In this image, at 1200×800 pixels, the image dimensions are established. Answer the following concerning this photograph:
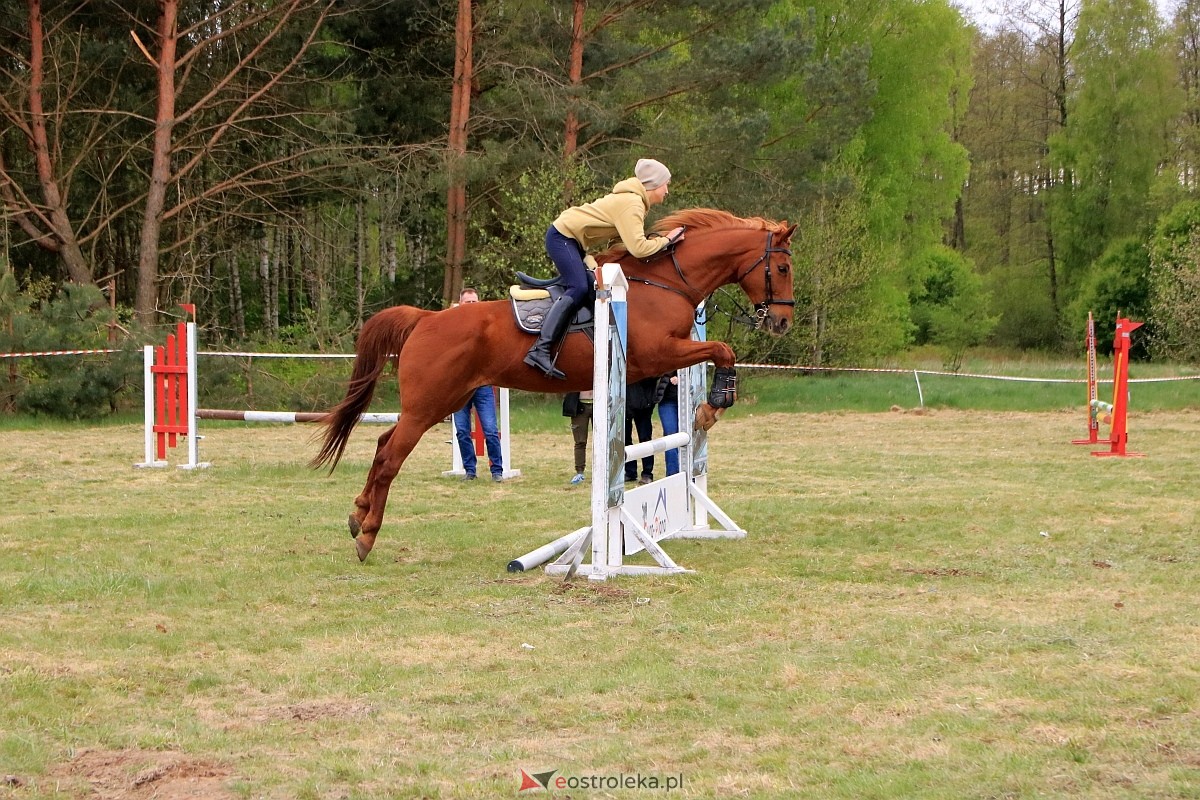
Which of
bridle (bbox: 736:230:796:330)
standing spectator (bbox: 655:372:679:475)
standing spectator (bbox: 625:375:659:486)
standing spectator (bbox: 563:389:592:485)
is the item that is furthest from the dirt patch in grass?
standing spectator (bbox: 563:389:592:485)

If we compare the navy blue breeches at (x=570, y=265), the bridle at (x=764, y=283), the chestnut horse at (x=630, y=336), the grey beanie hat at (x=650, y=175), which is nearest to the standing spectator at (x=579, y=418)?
the chestnut horse at (x=630, y=336)

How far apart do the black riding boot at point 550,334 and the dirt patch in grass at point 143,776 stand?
3.94 m

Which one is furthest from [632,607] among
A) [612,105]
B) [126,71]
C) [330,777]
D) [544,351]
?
[126,71]

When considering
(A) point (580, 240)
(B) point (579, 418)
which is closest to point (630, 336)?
(A) point (580, 240)

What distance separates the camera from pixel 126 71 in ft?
83.5

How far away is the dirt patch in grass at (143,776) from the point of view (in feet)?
11.9

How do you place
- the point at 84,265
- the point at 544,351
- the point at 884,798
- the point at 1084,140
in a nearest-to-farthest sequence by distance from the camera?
the point at 884,798 → the point at 544,351 → the point at 84,265 → the point at 1084,140

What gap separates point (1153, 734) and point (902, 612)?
6.72ft

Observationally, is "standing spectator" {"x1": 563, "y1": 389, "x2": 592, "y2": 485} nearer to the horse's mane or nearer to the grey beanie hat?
the horse's mane

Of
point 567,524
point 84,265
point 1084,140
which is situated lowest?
point 567,524

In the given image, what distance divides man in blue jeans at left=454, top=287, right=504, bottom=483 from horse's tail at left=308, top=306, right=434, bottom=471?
3.90 metres

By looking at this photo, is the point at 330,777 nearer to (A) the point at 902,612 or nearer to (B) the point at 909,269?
(A) the point at 902,612

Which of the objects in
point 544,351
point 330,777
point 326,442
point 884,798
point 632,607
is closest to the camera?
point 884,798

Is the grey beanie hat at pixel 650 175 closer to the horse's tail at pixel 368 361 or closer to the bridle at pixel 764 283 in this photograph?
the bridle at pixel 764 283
